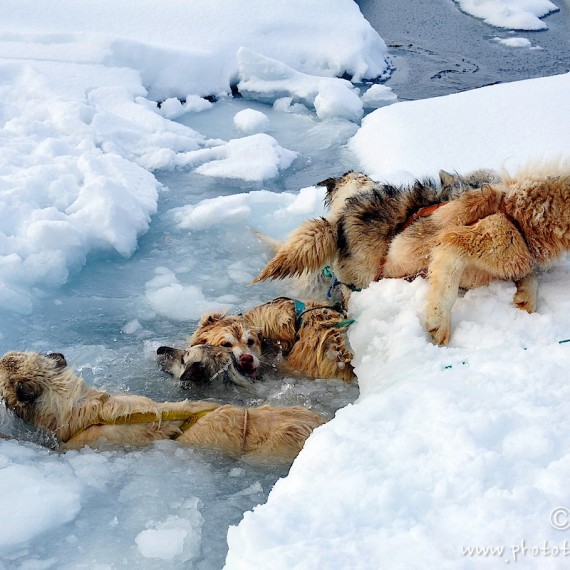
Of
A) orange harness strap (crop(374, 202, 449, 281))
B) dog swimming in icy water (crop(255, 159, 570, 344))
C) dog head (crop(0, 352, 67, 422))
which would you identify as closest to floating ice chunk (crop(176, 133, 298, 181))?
dog swimming in icy water (crop(255, 159, 570, 344))

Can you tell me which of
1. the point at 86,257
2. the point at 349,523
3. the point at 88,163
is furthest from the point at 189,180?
the point at 349,523

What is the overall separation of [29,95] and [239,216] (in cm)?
370

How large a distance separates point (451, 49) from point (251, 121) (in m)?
7.50

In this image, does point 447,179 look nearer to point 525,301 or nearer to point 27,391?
point 525,301

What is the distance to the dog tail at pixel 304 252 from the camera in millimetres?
4078

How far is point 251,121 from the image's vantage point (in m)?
9.35

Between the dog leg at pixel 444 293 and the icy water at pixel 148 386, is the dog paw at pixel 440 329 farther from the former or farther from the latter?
the icy water at pixel 148 386

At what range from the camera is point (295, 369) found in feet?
14.4

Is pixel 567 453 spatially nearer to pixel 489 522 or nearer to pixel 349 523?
pixel 489 522

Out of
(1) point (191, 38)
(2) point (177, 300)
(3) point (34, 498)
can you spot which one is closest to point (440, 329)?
(3) point (34, 498)

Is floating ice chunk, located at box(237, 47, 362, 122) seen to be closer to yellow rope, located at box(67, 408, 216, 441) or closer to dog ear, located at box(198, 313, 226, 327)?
dog ear, located at box(198, 313, 226, 327)

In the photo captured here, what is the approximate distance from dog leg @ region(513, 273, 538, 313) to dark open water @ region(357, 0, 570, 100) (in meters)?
8.47

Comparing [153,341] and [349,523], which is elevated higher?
[349,523]

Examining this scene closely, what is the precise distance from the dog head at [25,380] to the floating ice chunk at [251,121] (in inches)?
243
